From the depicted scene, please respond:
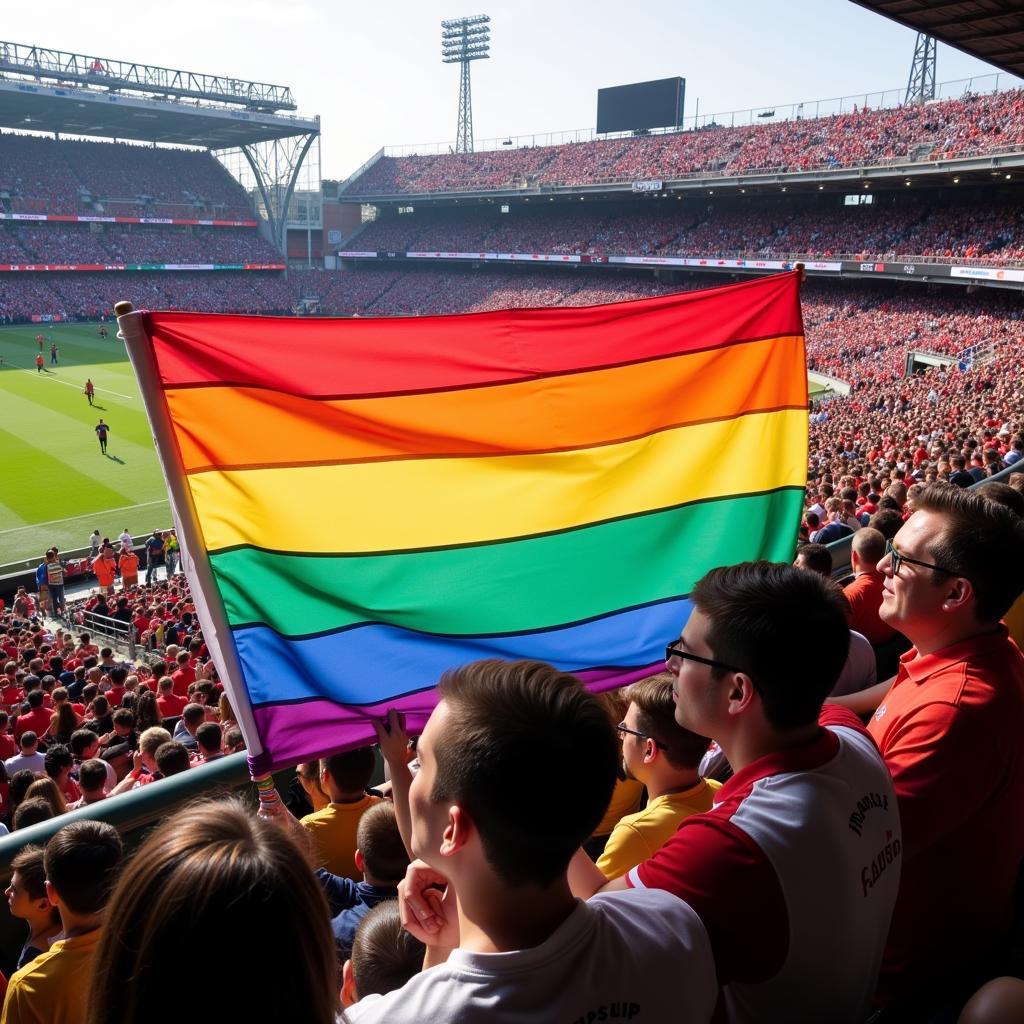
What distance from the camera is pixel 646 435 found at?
3947 millimetres

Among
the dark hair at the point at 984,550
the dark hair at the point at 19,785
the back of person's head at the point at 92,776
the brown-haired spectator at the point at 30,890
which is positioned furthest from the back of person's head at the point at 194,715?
the dark hair at the point at 984,550

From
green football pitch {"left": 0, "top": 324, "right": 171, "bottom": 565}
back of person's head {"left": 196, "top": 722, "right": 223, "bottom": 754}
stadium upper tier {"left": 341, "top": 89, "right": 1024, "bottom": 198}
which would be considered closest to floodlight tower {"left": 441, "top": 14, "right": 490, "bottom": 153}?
stadium upper tier {"left": 341, "top": 89, "right": 1024, "bottom": 198}

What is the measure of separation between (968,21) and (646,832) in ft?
35.7

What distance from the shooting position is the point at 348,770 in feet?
11.7

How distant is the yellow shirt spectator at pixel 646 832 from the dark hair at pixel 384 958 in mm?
699

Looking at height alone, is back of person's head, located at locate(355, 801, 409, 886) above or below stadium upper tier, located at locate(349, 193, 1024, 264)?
below

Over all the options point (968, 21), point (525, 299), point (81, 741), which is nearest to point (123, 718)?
point (81, 741)

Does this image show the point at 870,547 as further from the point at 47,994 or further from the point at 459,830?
the point at 47,994

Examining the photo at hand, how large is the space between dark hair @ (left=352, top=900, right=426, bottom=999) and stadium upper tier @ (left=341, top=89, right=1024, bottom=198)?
39.2 metres

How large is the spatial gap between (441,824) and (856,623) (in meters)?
3.71

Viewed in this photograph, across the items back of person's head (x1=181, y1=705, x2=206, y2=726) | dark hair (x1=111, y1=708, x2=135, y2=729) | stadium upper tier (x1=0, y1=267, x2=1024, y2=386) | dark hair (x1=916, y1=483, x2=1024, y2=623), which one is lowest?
dark hair (x1=111, y1=708, x2=135, y2=729)

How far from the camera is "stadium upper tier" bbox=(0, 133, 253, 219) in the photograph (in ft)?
207

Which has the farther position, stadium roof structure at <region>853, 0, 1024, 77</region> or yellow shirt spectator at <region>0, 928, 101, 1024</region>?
stadium roof structure at <region>853, 0, 1024, 77</region>

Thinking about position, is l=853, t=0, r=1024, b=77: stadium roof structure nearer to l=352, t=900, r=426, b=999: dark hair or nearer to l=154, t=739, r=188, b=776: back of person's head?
→ l=154, t=739, r=188, b=776: back of person's head
